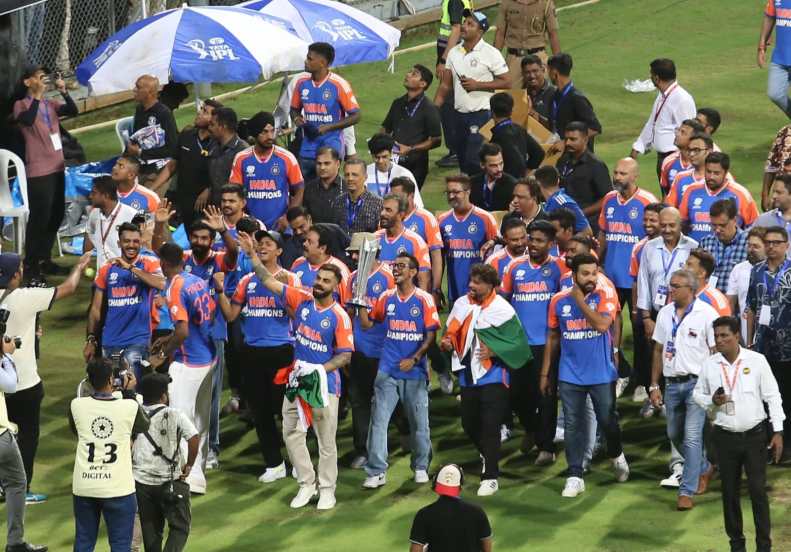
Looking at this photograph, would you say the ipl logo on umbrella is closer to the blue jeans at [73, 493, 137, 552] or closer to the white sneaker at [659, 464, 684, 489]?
the white sneaker at [659, 464, 684, 489]

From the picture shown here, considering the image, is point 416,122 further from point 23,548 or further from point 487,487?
point 23,548

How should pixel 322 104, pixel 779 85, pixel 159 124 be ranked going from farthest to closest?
pixel 779 85, pixel 322 104, pixel 159 124

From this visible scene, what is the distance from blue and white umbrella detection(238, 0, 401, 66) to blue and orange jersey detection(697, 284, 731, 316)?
7.10 metres

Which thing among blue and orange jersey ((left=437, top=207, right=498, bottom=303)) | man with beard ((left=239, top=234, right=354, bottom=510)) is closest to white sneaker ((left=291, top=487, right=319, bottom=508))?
man with beard ((left=239, top=234, right=354, bottom=510))

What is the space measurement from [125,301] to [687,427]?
4.60m

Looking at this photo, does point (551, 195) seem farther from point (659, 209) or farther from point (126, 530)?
point (126, 530)

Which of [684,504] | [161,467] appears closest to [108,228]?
[161,467]

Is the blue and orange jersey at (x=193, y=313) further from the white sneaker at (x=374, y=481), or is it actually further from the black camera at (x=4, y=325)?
the white sneaker at (x=374, y=481)

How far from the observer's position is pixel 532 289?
14.2m

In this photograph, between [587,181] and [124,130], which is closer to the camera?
[587,181]

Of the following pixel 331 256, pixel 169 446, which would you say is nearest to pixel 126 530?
pixel 169 446

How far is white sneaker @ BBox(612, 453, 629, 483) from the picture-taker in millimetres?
13898

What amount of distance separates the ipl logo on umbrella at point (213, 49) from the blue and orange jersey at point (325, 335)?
494cm

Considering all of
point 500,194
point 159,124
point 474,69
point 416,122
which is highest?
point 474,69
